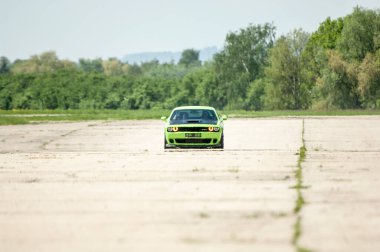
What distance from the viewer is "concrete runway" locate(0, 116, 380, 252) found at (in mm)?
9531

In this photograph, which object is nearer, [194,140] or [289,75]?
[194,140]

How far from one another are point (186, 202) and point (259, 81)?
119m

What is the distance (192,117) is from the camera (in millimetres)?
29109

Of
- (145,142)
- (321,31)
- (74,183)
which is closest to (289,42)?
(321,31)

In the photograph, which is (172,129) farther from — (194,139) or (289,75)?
(289,75)

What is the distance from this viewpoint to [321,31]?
398ft

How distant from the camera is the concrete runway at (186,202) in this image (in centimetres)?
953

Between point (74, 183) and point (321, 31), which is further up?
point (321, 31)

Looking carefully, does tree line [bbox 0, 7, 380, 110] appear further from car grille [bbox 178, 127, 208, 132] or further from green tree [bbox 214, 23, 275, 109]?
car grille [bbox 178, 127, 208, 132]

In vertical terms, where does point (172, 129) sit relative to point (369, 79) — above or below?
below

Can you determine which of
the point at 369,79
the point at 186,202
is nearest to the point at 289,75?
the point at 369,79

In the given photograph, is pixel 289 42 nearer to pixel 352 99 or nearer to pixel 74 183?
pixel 352 99

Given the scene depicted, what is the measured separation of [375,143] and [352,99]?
71.1 metres

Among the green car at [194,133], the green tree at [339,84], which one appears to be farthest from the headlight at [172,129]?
the green tree at [339,84]
